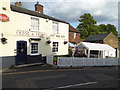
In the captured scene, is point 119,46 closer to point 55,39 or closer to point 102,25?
point 55,39

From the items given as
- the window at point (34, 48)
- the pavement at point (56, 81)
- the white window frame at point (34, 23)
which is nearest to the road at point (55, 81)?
the pavement at point (56, 81)

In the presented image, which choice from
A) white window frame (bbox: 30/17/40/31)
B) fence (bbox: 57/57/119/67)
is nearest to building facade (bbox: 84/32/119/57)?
fence (bbox: 57/57/119/67)

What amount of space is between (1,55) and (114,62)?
1409 centimetres

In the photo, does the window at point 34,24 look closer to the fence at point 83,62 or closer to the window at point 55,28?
the window at point 55,28

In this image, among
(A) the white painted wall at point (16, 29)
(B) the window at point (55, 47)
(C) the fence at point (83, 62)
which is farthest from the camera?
(B) the window at point (55, 47)

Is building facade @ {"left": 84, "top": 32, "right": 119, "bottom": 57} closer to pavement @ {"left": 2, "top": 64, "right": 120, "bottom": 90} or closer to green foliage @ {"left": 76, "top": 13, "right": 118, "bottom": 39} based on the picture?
green foliage @ {"left": 76, "top": 13, "right": 118, "bottom": 39}

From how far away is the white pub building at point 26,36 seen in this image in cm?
1055

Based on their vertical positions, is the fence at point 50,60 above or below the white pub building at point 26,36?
below

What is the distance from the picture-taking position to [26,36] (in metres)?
12.2

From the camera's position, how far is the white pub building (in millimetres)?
10555

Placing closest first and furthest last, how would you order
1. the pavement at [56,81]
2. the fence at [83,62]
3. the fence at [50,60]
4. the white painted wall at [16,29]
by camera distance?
the pavement at [56,81], the white painted wall at [16,29], the fence at [83,62], the fence at [50,60]

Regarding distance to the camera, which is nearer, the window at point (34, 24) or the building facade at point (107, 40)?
the window at point (34, 24)

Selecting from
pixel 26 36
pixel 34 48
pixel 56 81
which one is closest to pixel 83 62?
pixel 34 48

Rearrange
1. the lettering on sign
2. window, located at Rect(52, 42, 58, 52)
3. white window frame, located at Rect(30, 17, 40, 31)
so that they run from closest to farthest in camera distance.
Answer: the lettering on sign → white window frame, located at Rect(30, 17, 40, 31) → window, located at Rect(52, 42, 58, 52)
